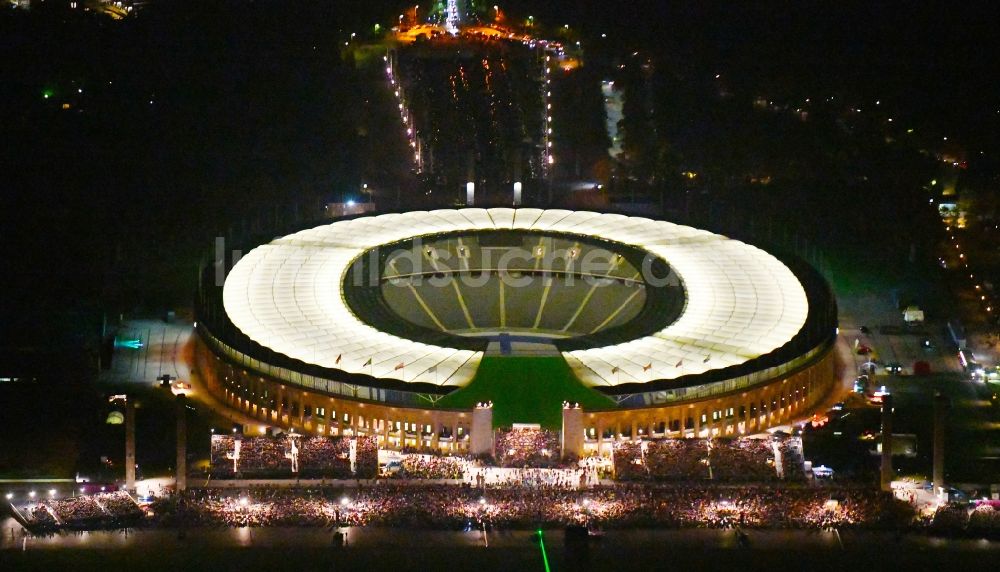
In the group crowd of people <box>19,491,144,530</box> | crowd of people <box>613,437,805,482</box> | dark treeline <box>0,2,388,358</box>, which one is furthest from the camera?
dark treeline <box>0,2,388,358</box>

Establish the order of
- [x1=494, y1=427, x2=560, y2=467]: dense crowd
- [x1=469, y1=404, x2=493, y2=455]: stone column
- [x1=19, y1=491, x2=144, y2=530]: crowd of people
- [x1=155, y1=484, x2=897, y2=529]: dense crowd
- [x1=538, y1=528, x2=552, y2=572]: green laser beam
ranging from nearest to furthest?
[x1=538, y1=528, x2=552, y2=572]: green laser beam → [x1=19, y1=491, x2=144, y2=530]: crowd of people → [x1=155, y1=484, x2=897, y2=529]: dense crowd → [x1=494, y1=427, x2=560, y2=467]: dense crowd → [x1=469, y1=404, x2=493, y2=455]: stone column

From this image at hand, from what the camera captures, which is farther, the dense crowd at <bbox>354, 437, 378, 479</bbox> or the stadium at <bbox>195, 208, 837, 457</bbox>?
the stadium at <bbox>195, 208, 837, 457</bbox>

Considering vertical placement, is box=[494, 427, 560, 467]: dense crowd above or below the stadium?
below

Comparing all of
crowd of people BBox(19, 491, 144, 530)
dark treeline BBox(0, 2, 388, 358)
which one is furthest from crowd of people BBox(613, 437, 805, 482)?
dark treeline BBox(0, 2, 388, 358)

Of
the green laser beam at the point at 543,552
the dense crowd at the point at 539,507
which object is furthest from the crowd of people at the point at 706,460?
the green laser beam at the point at 543,552

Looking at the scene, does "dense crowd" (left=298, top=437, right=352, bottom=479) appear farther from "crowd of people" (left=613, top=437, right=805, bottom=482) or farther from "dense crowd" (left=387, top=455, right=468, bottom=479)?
"crowd of people" (left=613, top=437, right=805, bottom=482)

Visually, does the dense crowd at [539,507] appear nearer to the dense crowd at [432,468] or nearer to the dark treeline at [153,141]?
the dense crowd at [432,468]
